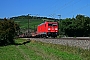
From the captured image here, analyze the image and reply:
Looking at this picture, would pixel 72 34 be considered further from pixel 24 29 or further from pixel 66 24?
pixel 24 29

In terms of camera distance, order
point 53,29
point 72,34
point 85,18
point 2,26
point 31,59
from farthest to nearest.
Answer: point 85,18
point 72,34
point 53,29
point 2,26
point 31,59

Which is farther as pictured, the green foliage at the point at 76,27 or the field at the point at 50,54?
the green foliage at the point at 76,27

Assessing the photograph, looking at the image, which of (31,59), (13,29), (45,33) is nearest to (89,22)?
(45,33)

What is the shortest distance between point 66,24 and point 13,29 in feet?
205

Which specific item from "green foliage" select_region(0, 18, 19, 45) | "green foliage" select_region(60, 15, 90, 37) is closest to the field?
"green foliage" select_region(0, 18, 19, 45)

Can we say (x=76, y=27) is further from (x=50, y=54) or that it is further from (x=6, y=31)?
(x=50, y=54)

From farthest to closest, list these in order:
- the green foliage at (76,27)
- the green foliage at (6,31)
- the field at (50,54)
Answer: the green foliage at (76,27), the green foliage at (6,31), the field at (50,54)

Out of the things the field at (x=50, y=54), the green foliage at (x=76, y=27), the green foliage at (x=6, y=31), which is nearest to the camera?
the field at (x=50, y=54)

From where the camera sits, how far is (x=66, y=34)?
104 meters

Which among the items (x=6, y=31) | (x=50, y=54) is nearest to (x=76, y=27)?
(x=6, y=31)

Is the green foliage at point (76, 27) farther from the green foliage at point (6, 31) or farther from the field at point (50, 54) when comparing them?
the field at point (50, 54)

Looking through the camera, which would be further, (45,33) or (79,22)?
(79,22)

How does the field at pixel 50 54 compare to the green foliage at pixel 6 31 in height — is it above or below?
below

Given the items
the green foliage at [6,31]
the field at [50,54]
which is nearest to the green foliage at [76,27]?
the green foliage at [6,31]
